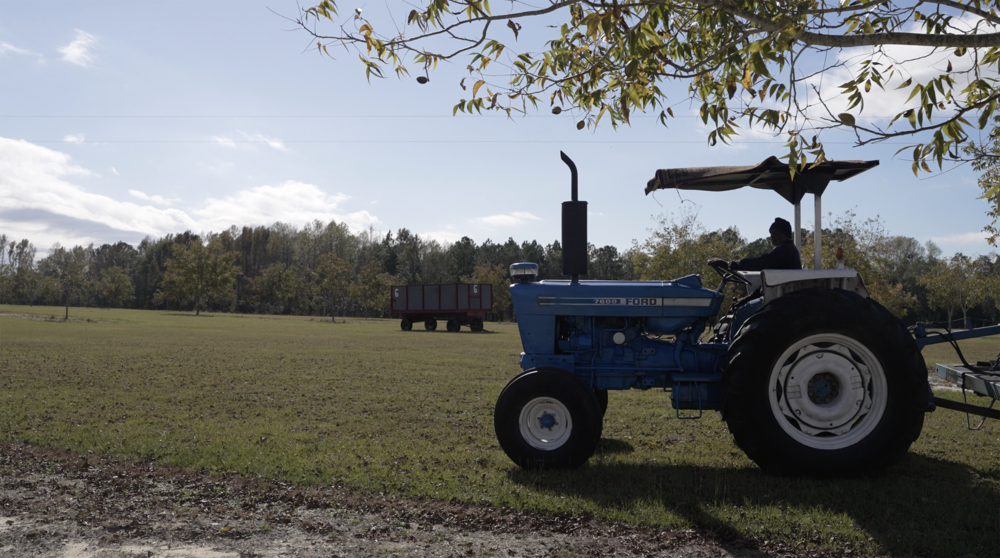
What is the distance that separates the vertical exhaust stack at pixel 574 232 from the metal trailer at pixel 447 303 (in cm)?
3348

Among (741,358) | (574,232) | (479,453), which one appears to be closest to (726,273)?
(741,358)

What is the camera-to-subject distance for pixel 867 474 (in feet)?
17.1

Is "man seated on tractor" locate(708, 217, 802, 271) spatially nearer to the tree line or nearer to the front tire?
the front tire

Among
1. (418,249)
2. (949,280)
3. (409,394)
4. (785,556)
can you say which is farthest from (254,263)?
(785,556)

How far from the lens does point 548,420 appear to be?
18.4ft

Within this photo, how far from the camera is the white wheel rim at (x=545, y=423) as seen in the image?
219 inches

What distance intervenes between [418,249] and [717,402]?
314ft

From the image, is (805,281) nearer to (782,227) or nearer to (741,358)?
(782,227)

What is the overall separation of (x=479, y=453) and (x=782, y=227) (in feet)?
11.9

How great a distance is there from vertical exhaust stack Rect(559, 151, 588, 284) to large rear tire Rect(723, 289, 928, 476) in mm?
1443

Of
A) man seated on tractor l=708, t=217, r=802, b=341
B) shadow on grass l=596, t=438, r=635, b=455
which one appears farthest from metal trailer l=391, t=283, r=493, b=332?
man seated on tractor l=708, t=217, r=802, b=341

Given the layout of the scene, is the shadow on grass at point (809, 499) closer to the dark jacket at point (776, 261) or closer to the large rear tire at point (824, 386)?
the large rear tire at point (824, 386)

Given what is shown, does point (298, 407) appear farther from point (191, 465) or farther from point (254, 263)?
point (254, 263)

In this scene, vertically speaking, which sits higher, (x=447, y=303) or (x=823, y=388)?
(x=447, y=303)
